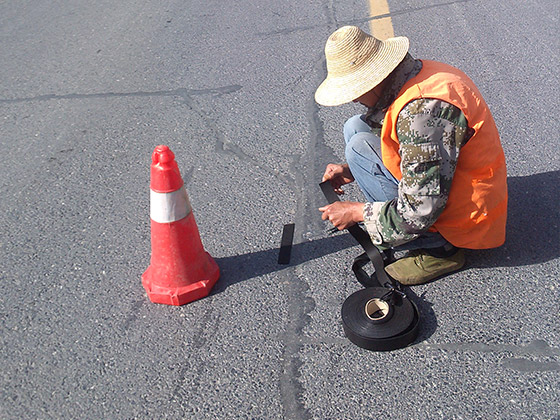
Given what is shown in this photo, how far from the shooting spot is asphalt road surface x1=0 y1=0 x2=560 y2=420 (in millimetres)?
2508

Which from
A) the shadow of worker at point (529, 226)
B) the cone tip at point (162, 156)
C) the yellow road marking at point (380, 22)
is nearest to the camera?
the cone tip at point (162, 156)

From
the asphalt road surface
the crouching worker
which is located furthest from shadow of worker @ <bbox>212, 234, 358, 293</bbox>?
the crouching worker

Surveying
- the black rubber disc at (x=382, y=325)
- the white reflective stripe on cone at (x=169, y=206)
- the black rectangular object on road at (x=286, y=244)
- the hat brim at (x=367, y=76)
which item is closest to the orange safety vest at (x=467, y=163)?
the hat brim at (x=367, y=76)

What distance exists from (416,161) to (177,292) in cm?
125

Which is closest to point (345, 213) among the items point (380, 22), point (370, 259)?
point (370, 259)

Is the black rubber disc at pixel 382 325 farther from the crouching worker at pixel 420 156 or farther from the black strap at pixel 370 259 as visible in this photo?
the crouching worker at pixel 420 156

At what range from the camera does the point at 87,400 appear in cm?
253

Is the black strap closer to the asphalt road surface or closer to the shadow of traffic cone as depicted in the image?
the asphalt road surface

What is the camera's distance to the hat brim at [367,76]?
2.61 m

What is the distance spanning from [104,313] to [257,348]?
2.56 feet

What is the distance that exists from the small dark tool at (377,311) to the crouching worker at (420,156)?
0.31 feet

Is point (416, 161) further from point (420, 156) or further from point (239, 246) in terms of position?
point (239, 246)

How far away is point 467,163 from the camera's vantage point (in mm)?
2723

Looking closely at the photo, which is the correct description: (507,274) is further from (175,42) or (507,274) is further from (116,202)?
(175,42)
